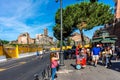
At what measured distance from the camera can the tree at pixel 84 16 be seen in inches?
1919

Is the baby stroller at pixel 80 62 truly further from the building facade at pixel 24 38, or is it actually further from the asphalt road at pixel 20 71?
the building facade at pixel 24 38

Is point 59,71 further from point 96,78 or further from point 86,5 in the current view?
point 86,5

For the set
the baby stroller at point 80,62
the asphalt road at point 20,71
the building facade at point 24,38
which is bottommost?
the asphalt road at point 20,71

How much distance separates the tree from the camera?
1919 inches

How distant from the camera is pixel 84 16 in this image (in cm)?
4962

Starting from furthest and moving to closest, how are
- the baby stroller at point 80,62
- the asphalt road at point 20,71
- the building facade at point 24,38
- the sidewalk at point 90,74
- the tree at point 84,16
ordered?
the building facade at point 24,38 < the tree at point 84,16 < the baby stroller at point 80,62 < the asphalt road at point 20,71 < the sidewalk at point 90,74

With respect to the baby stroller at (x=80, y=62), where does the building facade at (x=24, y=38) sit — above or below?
above

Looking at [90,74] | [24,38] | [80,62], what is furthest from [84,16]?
[24,38]

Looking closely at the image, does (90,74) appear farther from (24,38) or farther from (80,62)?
(24,38)

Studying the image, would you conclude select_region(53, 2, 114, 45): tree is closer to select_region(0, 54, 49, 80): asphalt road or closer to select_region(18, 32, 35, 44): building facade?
select_region(0, 54, 49, 80): asphalt road

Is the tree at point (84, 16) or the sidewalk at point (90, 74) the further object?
the tree at point (84, 16)

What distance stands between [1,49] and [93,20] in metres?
17.4

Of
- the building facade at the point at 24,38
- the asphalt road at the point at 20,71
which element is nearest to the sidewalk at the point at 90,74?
the asphalt road at the point at 20,71

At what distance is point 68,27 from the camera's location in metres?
50.2
